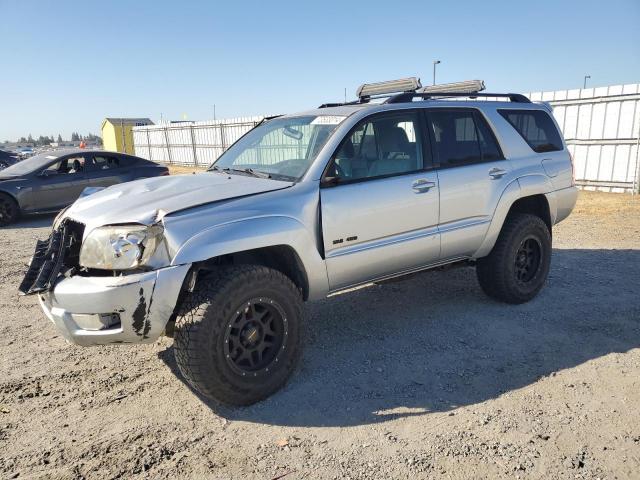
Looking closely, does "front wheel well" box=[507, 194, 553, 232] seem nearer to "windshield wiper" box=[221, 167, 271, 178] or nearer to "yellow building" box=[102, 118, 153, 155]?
"windshield wiper" box=[221, 167, 271, 178]

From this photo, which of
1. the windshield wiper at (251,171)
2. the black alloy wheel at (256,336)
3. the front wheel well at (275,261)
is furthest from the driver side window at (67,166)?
the black alloy wheel at (256,336)

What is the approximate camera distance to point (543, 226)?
486 cm

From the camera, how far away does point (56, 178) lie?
10.2m

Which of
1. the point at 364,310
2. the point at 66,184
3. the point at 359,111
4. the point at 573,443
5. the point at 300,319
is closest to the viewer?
the point at 573,443

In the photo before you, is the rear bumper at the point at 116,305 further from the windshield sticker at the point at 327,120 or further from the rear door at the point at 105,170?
the rear door at the point at 105,170

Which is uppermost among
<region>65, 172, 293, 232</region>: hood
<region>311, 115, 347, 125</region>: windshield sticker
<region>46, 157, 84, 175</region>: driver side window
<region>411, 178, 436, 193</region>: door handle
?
<region>311, 115, 347, 125</region>: windshield sticker

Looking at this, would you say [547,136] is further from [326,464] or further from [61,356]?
[61,356]

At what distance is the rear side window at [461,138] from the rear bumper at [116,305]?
2426 mm

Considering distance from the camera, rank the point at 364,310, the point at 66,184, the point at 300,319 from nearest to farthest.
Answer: the point at 300,319
the point at 364,310
the point at 66,184

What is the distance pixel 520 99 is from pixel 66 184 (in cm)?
897

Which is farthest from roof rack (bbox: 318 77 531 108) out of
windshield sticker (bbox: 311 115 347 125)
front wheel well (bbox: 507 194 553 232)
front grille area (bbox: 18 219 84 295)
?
front grille area (bbox: 18 219 84 295)

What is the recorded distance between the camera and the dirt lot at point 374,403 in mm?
2648

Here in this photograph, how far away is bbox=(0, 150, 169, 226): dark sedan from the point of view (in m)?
9.81

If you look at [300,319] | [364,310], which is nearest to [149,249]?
[300,319]
